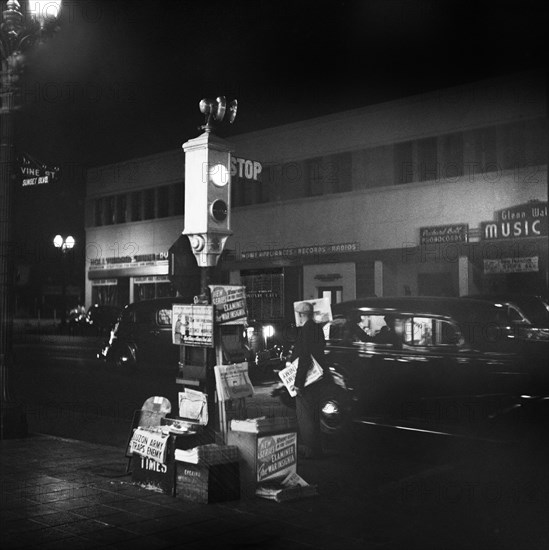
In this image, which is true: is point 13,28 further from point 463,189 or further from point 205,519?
point 463,189

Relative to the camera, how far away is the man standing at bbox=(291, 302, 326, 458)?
8328 mm

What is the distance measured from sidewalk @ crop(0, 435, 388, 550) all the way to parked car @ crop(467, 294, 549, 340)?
195 inches

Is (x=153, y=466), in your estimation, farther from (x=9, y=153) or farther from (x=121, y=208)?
(x=121, y=208)

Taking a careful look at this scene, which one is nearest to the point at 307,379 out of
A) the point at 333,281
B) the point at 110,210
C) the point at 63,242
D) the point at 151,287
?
the point at 333,281

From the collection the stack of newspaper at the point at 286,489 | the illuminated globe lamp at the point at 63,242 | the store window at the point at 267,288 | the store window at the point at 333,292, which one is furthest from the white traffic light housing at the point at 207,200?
the illuminated globe lamp at the point at 63,242

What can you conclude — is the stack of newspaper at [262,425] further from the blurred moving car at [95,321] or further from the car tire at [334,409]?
the blurred moving car at [95,321]

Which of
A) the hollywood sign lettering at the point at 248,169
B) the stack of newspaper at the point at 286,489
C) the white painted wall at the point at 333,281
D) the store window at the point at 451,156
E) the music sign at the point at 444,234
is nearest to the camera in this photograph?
the stack of newspaper at the point at 286,489

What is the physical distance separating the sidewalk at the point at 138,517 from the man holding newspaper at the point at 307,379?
2.91 ft

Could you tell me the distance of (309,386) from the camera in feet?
27.6

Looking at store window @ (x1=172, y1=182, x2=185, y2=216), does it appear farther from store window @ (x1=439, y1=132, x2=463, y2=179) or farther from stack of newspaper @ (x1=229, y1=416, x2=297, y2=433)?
stack of newspaper @ (x1=229, y1=416, x2=297, y2=433)

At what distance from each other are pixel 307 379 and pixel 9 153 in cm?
490

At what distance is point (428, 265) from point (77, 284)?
31.1 metres

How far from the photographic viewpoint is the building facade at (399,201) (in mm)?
20891

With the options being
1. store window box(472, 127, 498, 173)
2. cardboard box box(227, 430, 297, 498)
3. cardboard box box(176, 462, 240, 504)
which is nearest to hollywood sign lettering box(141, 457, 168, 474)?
cardboard box box(176, 462, 240, 504)
